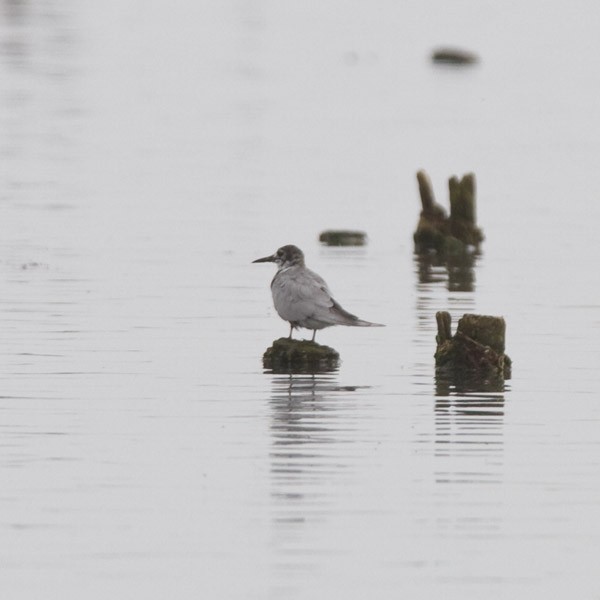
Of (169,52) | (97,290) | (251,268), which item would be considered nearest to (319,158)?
(251,268)

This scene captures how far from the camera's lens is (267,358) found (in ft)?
61.0

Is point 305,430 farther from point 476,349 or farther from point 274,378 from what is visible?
point 476,349

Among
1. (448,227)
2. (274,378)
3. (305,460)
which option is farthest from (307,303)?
(448,227)

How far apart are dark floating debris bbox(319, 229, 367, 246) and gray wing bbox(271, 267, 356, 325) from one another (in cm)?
1247

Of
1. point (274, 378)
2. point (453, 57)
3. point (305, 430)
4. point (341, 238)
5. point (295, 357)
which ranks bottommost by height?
point (305, 430)

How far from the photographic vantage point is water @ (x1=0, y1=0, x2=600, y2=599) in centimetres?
1220

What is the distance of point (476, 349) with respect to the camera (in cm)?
1803

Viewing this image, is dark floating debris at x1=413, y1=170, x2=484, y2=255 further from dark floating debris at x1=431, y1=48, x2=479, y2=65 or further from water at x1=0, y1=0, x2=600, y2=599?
dark floating debris at x1=431, y1=48, x2=479, y2=65

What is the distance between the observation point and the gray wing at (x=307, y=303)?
18.3 m

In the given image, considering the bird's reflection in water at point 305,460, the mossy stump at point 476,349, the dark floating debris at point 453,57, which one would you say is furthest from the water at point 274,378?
the dark floating debris at point 453,57

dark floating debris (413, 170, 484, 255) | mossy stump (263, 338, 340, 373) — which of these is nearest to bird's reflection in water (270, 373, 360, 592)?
mossy stump (263, 338, 340, 373)

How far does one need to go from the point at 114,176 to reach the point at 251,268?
589 inches

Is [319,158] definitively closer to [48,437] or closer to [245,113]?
[245,113]

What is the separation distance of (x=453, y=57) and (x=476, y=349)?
81615 millimetres
